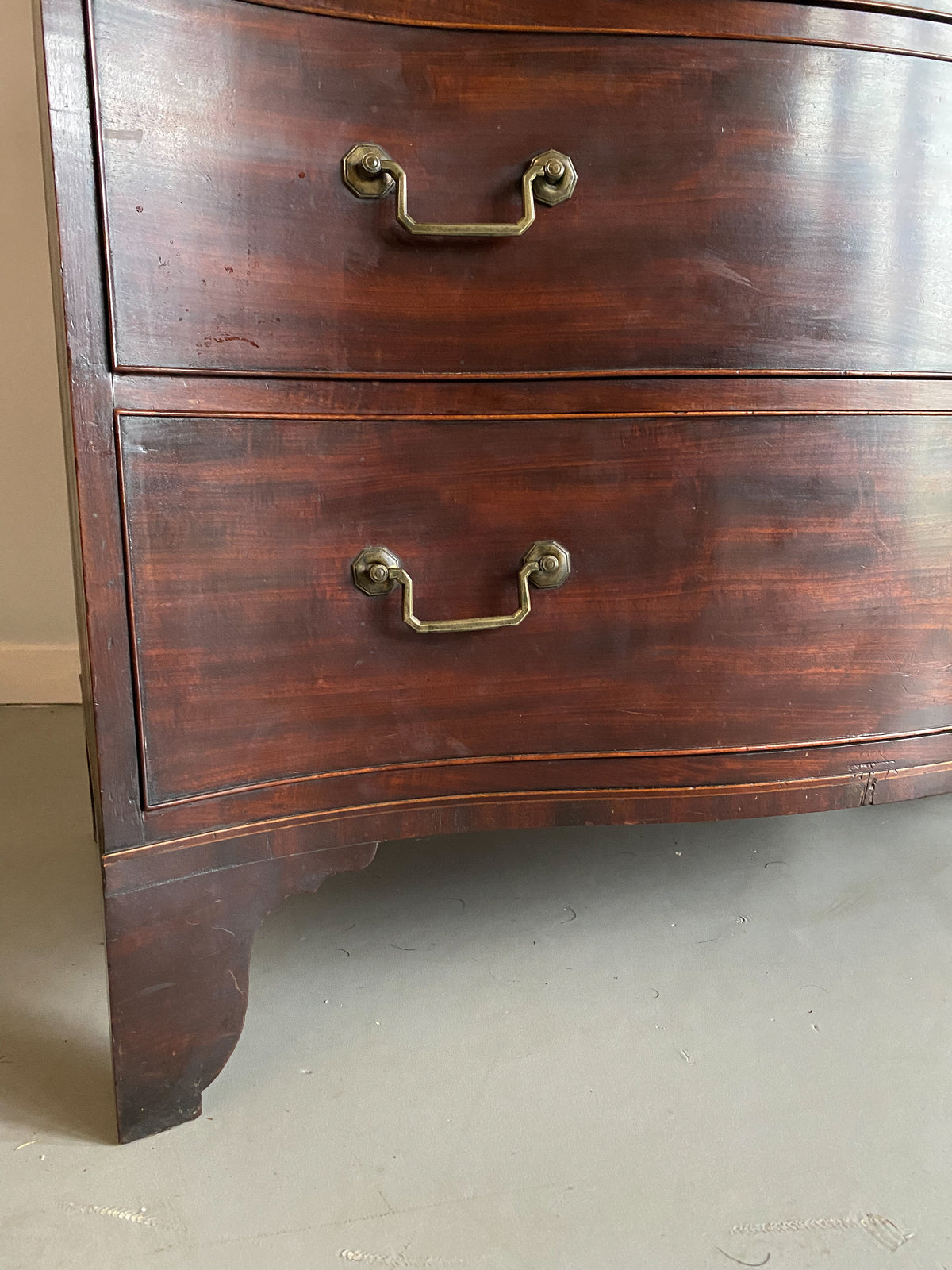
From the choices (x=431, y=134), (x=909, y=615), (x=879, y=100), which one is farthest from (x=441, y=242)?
(x=909, y=615)

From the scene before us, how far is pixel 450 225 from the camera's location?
657 mm

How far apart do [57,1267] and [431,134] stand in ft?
2.43

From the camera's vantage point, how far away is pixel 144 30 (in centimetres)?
60

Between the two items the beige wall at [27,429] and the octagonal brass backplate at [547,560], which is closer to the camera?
the octagonal brass backplate at [547,560]

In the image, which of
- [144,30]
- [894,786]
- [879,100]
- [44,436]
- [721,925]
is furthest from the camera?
[44,436]

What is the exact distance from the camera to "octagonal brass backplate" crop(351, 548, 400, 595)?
2.32ft

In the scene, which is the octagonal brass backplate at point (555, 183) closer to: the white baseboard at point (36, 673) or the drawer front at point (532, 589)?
the drawer front at point (532, 589)

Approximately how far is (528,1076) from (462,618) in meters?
0.35

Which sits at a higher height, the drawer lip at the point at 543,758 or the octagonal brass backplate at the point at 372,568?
the octagonal brass backplate at the point at 372,568

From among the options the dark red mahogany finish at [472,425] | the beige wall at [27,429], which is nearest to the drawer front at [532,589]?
the dark red mahogany finish at [472,425]

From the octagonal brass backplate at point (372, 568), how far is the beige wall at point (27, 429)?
40.8 inches

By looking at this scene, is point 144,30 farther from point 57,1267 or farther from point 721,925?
point 721,925

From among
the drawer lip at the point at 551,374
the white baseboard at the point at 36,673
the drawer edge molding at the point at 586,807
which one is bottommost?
the white baseboard at the point at 36,673

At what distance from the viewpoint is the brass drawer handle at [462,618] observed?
708 mm
